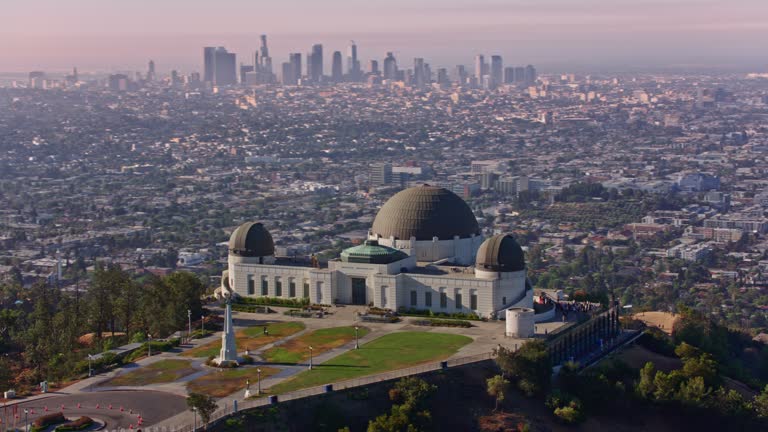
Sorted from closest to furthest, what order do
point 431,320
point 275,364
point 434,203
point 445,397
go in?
point 445,397, point 275,364, point 431,320, point 434,203

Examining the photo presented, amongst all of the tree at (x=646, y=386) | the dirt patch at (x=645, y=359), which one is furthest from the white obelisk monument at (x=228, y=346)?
the dirt patch at (x=645, y=359)

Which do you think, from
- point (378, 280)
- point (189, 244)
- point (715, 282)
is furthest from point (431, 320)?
point (189, 244)

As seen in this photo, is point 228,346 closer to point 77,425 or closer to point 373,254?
point 77,425

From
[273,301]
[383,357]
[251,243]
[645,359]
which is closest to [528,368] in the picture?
[383,357]

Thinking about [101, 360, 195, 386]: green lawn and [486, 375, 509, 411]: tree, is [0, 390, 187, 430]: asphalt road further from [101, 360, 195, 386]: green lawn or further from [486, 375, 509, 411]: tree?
[486, 375, 509, 411]: tree

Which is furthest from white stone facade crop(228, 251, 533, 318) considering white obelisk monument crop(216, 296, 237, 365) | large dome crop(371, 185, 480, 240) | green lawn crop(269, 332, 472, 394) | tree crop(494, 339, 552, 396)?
white obelisk monument crop(216, 296, 237, 365)

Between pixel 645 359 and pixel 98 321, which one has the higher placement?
pixel 98 321

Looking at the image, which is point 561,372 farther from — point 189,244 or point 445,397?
point 189,244

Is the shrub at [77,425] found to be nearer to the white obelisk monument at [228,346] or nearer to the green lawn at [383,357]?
the green lawn at [383,357]
